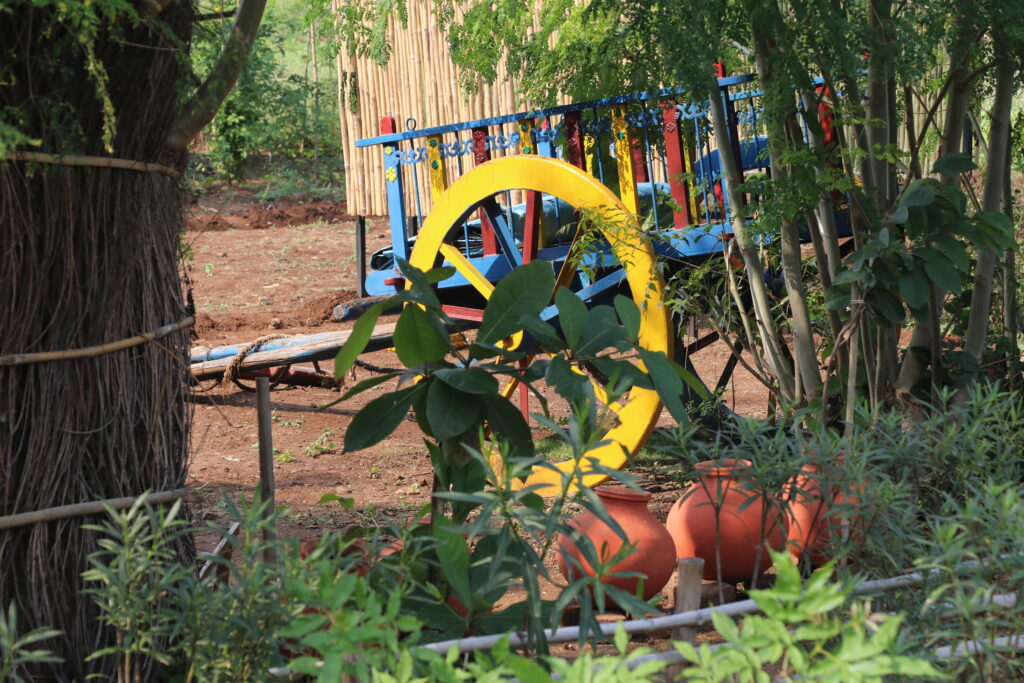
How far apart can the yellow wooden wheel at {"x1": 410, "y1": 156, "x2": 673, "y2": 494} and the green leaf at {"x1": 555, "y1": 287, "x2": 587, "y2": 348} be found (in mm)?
1759

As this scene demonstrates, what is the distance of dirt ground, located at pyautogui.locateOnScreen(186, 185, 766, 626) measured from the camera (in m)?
4.71

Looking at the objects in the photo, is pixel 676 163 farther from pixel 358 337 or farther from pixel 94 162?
pixel 94 162

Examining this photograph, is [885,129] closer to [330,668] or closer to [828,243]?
[828,243]

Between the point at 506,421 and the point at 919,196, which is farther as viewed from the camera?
the point at 919,196

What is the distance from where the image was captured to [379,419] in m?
2.33

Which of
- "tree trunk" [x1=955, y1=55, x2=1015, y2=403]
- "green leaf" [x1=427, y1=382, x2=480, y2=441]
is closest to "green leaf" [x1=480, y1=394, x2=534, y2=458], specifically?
"green leaf" [x1=427, y1=382, x2=480, y2=441]

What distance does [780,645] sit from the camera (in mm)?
1448

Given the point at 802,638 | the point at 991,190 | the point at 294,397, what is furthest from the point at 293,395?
the point at 802,638

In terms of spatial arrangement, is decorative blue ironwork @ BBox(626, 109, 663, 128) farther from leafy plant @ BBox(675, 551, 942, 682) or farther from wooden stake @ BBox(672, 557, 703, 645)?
leafy plant @ BBox(675, 551, 942, 682)

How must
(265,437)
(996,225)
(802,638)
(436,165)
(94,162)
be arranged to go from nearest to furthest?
(802,638)
(94,162)
(265,437)
(996,225)
(436,165)

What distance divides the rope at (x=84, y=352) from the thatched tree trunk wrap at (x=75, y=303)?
19 millimetres

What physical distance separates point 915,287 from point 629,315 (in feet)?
4.10

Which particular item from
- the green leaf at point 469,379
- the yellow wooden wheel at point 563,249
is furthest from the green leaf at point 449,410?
the yellow wooden wheel at point 563,249

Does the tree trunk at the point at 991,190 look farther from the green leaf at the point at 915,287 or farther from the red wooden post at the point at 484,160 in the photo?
the red wooden post at the point at 484,160
